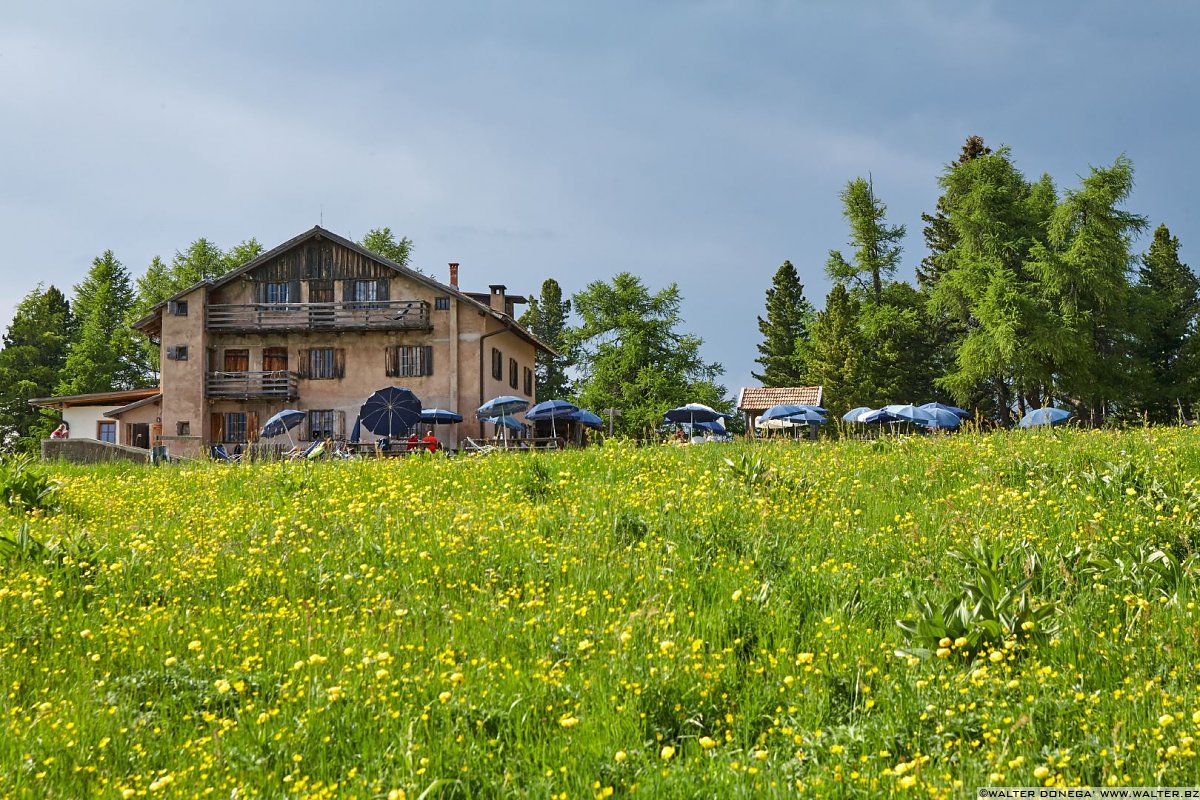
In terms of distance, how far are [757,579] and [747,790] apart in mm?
2739

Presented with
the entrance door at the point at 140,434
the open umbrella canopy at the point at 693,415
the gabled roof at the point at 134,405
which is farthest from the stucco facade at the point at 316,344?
the open umbrella canopy at the point at 693,415

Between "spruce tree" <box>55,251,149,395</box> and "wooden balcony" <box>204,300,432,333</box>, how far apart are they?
18.9m

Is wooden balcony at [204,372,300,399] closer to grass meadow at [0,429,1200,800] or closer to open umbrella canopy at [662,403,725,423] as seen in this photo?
open umbrella canopy at [662,403,725,423]

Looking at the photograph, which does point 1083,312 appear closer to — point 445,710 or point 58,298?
point 445,710

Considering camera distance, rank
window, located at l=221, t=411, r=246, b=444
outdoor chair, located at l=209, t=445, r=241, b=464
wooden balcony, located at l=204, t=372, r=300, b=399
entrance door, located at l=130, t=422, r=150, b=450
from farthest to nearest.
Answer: entrance door, located at l=130, t=422, r=150, b=450, window, located at l=221, t=411, r=246, b=444, wooden balcony, located at l=204, t=372, r=300, b=399, outdoor chair, located at l=209, t=445, r=241, b=464

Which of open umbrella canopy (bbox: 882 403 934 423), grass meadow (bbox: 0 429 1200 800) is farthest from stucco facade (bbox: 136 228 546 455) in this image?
grass meadow (bbox: 0 429 1200 800)

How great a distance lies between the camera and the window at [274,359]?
3888cm

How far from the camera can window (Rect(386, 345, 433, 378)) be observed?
37812mm

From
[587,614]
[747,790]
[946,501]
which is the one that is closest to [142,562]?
[587,614]

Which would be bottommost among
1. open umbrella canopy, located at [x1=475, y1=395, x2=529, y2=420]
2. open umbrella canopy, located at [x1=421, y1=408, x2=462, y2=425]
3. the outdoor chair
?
the outdoor chair

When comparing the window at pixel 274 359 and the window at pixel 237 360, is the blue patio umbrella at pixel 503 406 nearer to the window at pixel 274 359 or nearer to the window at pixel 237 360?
the window at pixel 274 359

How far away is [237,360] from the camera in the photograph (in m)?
39.2

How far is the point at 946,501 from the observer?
8.36 meters

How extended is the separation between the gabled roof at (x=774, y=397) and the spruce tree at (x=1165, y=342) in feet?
52.9
